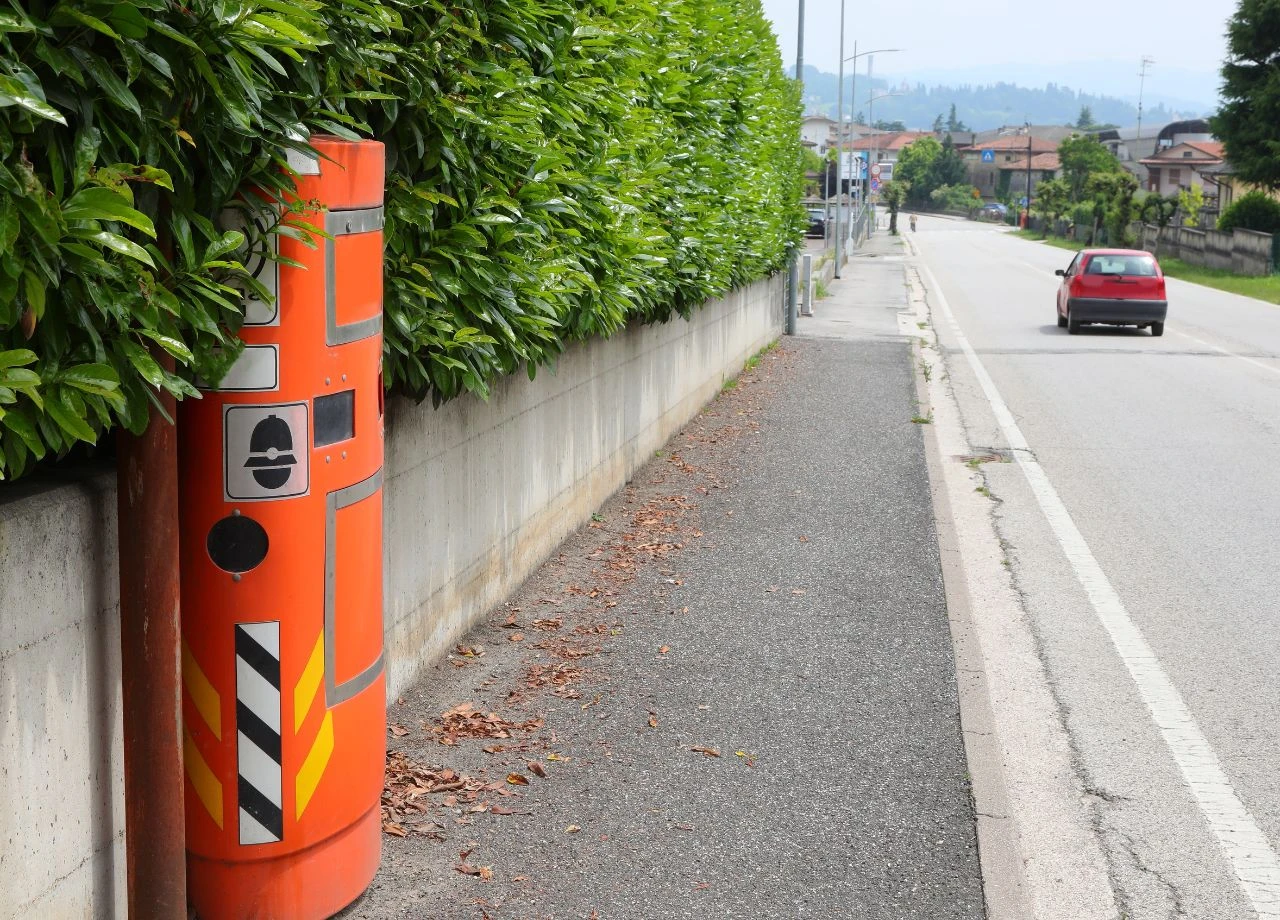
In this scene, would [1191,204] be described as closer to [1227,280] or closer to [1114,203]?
[1114,203]

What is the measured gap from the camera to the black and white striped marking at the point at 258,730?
3.52 meters

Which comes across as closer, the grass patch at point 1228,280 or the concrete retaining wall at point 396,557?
the concrete retaining wall at point 396,557

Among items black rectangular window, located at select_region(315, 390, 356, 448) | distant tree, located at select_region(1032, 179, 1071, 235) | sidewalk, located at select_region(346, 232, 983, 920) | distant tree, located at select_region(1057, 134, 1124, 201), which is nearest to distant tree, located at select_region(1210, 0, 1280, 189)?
distant tree, located at select_region(1032, 179, 1071, 235)

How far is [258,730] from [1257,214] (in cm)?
5893

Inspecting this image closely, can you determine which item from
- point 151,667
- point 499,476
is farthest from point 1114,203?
point 151,667

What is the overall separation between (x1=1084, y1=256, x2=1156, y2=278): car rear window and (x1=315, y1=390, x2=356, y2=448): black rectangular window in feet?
79.2

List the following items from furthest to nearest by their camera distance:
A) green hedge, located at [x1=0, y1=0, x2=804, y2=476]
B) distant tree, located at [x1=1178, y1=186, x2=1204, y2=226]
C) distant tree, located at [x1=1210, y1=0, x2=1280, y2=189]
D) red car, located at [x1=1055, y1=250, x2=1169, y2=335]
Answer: distant tree, located at [x1=1178, y1=186, x2=1204, y2=226] → distant tree, located at [x1=1210, y1=0, x2=1280, y2=189] → red car, located at [x1=1055, y1=250, x2=1169, y2=335] → green hedge, located at [x1=0, y1=0, x2=804, y2=476]

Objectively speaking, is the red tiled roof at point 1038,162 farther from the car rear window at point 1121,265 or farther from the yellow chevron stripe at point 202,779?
the yellow chevron stripe at point 202,779

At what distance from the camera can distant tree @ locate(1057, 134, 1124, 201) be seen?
369 feet

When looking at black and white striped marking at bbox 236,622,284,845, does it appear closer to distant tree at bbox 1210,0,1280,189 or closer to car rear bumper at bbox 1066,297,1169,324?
car rear bumper at bbox 1066,297,1169,324

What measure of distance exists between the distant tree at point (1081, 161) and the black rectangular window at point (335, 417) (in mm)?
112288

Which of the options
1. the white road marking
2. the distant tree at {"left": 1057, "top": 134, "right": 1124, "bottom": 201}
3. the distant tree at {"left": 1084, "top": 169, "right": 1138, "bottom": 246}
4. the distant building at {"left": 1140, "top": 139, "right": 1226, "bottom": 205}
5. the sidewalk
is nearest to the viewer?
the sidewalk

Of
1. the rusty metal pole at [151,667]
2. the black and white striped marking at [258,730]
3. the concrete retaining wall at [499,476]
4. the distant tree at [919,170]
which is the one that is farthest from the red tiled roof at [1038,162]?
the rusty metal pole at [151,667]

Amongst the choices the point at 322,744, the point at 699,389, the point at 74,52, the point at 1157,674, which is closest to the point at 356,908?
the point at 322,744
